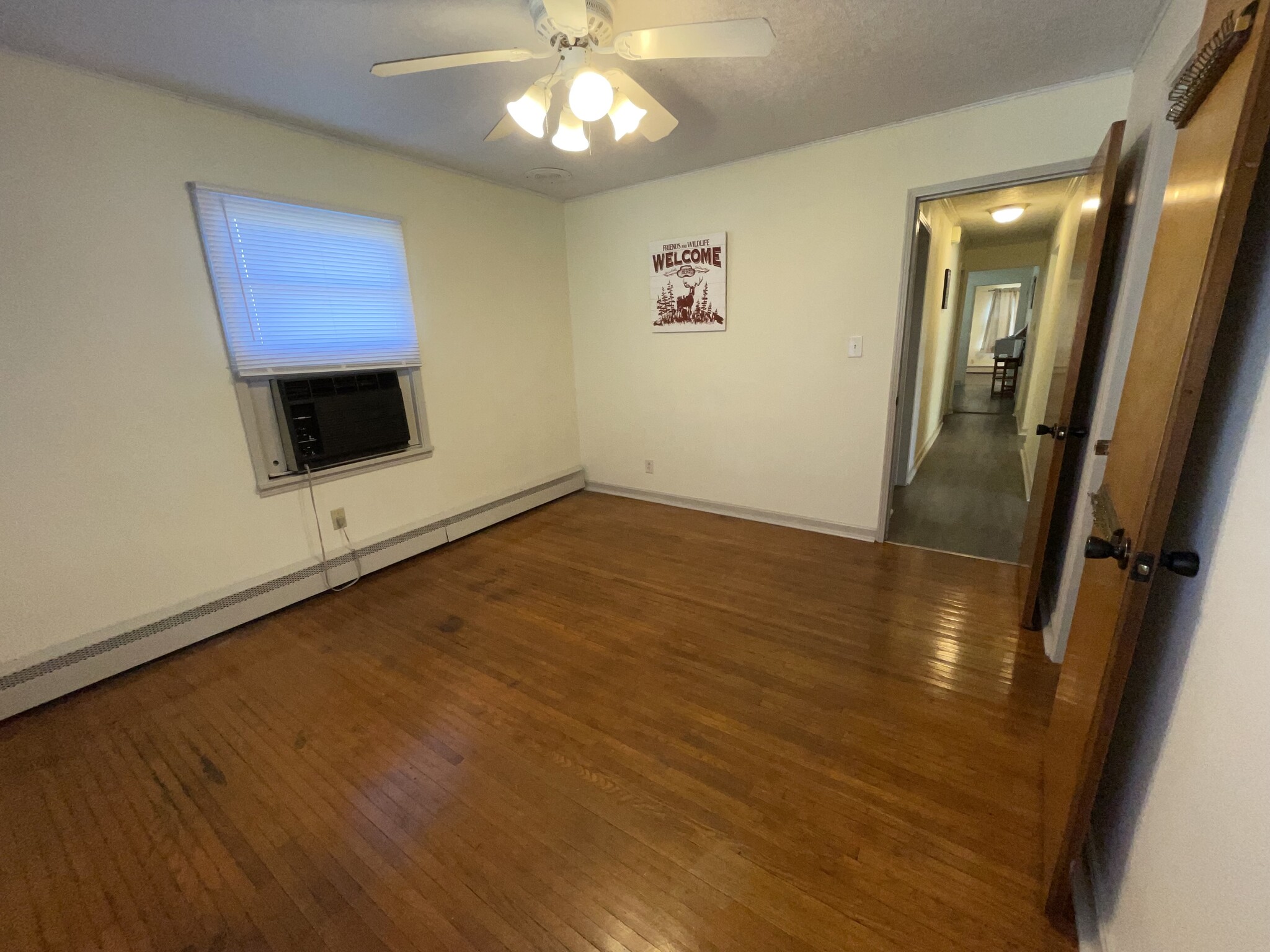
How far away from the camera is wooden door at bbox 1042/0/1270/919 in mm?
755

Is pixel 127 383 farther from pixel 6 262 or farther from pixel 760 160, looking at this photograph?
pixel 760 160

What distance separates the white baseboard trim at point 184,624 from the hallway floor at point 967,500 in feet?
10.5

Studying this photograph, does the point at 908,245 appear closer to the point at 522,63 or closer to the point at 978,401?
the point at 522,63

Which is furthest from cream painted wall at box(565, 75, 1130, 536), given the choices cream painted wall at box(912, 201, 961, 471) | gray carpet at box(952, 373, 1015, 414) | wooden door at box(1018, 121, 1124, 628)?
gray carpet at box(952, 373, 1015, 414)

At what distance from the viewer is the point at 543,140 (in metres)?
2.69

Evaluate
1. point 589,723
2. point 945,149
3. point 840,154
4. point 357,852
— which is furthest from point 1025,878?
point 840,154

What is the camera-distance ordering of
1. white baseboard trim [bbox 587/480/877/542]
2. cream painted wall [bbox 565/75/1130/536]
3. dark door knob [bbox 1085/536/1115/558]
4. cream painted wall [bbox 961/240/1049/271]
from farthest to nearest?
cream painted wall [bbox 961/240/1049/271] → white baseboard trim [bbox 587/480/877/542] → cream painted wall [bbox 565/75/1130/536] → dark door knob [bbox 1085/536/1115/558]

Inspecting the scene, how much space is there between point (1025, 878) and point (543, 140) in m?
3.52

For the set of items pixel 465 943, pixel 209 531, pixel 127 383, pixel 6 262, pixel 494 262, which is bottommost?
pixel 465 943

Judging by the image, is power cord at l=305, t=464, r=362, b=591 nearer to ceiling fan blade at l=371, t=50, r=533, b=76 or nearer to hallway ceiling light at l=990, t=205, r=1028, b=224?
ceiling fan blade at l=371, t=50, r=533, b=76

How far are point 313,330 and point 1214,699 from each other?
136 inches

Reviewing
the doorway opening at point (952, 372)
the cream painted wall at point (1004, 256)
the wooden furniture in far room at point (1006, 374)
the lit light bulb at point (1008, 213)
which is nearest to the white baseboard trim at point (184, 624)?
the doorway opening at point (952, 372)

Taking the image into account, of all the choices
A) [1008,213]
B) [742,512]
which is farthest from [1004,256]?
[742,512]

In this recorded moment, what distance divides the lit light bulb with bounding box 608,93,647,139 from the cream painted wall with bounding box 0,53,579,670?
175cm
